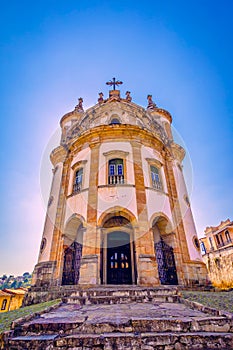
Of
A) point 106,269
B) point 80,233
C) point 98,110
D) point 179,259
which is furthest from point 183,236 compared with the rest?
point 98,110

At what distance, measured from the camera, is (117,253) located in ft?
42.3

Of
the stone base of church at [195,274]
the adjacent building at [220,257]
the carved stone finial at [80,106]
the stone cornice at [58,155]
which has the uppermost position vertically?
the carved stone finial at [80,106]

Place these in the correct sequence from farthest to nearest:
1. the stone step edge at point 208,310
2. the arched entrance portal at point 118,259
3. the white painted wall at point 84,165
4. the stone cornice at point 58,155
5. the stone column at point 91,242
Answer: the stone cornice at point 58,155
the white painted wall at point 84,165
the arched entrance portal at point 118,259
the stone column at point 91,242
the stone step edge at point 208,310

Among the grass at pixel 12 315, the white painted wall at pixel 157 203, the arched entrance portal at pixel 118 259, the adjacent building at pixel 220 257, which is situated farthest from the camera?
the adjacent building at pixel 220 257

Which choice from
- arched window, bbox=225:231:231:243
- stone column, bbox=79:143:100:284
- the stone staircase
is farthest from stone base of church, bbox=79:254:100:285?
arched window, bbox=225:231:231:243

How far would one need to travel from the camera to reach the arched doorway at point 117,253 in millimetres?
11922

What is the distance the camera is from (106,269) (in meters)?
12.0

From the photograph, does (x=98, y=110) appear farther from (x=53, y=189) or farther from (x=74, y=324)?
(x=74, y=324)

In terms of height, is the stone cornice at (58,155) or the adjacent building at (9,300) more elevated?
the stone cornice at (58,155)

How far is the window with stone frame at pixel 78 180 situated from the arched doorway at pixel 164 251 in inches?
225

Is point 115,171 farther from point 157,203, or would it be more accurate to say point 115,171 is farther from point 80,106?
point 80,106

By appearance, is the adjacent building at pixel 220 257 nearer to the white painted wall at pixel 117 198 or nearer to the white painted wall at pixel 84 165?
the white painted wall at pixel 117 198

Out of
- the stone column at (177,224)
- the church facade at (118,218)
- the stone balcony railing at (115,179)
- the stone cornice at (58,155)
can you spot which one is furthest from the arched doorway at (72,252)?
the stone cornice at (58,155)

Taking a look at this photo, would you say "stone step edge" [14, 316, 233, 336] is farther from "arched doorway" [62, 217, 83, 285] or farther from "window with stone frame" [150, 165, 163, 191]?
"window with stone frame" [150, 165, 163, 191]
